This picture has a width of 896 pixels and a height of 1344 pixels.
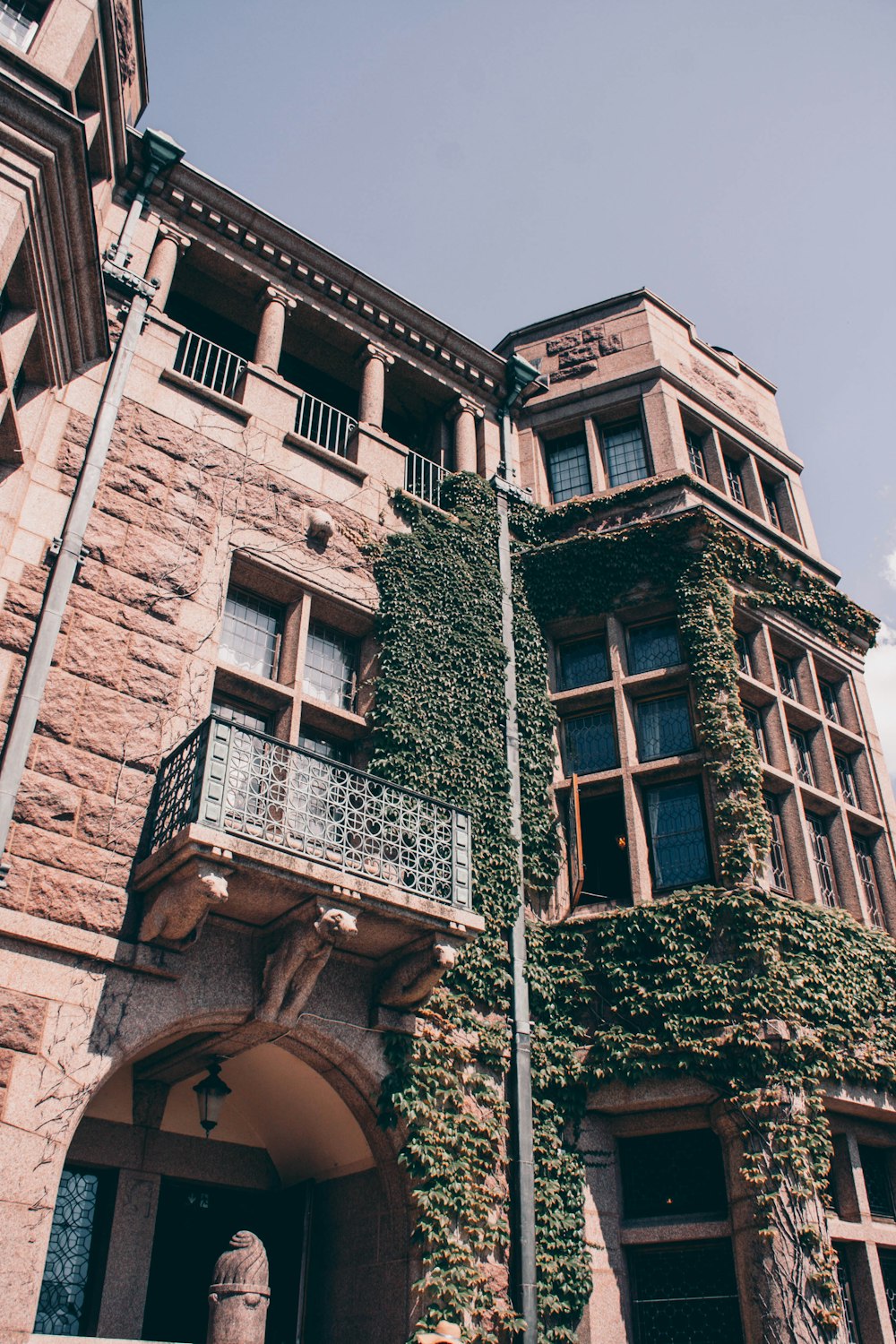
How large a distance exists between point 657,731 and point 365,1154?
241 inches

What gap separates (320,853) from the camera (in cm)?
952

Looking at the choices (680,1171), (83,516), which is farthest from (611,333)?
(680,1171)

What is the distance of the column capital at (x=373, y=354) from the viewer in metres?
15.5

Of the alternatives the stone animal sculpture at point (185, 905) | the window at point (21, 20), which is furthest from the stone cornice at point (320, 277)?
the stone animal sculpture at point (185, 905)

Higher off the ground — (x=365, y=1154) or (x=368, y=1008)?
(x=368, y=1008)

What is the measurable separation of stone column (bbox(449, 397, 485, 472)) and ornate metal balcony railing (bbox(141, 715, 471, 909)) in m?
6.32

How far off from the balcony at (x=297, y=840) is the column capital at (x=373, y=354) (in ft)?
22.8

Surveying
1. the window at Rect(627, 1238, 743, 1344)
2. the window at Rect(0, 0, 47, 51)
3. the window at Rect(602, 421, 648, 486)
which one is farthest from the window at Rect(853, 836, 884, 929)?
the window at Rect(0, 0, 47, 51)

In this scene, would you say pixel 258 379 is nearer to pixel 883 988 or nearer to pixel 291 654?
pixel 291 654

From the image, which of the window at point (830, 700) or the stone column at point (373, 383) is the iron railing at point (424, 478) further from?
the window at point (830, 700)

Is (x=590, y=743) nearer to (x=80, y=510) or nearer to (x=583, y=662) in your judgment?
(x=583, y=662)

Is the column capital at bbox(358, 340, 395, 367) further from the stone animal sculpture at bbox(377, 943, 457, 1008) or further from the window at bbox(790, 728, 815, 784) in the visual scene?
the stone animal sculpture at bbox(377, 943, 457, 1008)

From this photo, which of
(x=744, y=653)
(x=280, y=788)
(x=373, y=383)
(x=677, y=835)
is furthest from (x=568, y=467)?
(x=280, y=788)

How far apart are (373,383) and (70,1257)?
11146 millimetres
